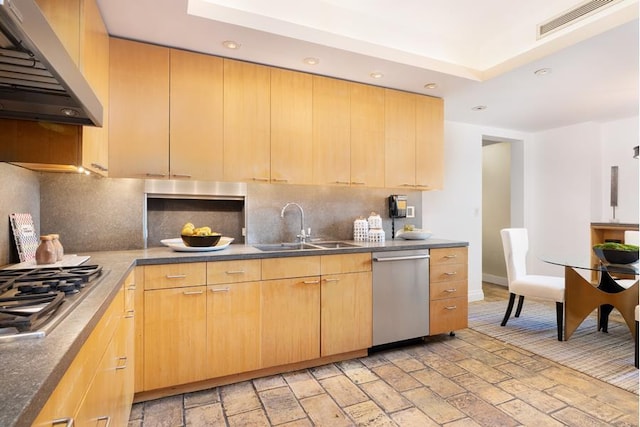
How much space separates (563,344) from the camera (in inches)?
120

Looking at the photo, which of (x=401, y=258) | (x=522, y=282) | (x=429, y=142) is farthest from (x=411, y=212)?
(x=522, y=282)

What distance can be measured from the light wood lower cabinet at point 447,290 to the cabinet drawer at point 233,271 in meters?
1.56

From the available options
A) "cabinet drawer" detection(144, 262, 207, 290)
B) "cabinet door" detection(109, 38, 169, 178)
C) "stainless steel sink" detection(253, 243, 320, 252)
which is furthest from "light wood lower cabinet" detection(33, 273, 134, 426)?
"stainless steel sink" detection(253, 243, 320, 252)

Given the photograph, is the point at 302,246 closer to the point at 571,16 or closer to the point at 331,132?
the point at 331,132

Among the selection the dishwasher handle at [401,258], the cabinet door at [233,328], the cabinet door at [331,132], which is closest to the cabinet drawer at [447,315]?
the dishwasher handle at [401,258]

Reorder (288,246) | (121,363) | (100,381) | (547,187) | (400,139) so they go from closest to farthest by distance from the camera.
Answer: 1. (100,381)
2. (121,363)
3. (288,246)
4. (400,139)
5. (547,187)

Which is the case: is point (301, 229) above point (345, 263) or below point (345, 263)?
above

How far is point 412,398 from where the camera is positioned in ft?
7.20

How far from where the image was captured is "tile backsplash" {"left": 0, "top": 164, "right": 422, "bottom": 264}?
2.25 metres

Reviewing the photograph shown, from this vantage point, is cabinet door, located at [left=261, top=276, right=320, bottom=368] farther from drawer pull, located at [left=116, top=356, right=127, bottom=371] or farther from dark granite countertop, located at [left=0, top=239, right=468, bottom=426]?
dark granite countertop, located at [left=0, top=239, right=468, bottom=426]

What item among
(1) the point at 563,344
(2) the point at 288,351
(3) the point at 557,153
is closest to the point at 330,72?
(2) the point at 288,351

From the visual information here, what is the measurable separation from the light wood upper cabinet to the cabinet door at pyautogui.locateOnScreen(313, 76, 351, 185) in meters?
0.43

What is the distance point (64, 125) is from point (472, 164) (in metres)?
4.28

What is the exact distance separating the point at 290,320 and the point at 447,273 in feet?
4.91
